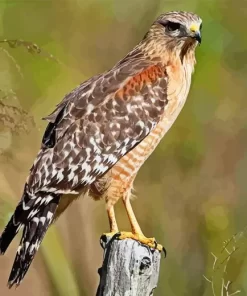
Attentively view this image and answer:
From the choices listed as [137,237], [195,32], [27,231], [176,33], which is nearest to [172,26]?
[176,33]

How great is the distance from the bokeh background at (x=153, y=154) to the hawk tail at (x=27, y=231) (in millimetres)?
1112

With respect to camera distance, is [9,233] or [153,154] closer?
[9,233]

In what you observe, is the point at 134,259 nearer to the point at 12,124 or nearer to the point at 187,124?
the point at 12,124

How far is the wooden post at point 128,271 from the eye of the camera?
208 centimetres

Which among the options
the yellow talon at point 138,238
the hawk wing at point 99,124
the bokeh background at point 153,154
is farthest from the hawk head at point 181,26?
the bokeh background at point 153,154

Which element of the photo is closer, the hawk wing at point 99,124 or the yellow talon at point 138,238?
the yellow talon at point 138,238

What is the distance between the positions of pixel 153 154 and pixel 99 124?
1.04 meters

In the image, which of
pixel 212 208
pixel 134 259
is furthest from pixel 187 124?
pixel 134 259

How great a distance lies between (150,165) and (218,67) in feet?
1.87

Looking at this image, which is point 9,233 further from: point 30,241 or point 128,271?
point 128,271

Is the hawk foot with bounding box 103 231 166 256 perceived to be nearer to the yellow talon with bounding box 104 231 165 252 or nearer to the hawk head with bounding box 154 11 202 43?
the yellow talon with bounding box 104 231 165 252

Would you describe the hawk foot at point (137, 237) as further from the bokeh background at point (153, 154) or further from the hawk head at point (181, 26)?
the bokeh background at point (153, 154)

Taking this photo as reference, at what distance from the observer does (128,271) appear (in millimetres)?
2084

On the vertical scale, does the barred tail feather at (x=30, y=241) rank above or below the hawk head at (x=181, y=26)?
below
